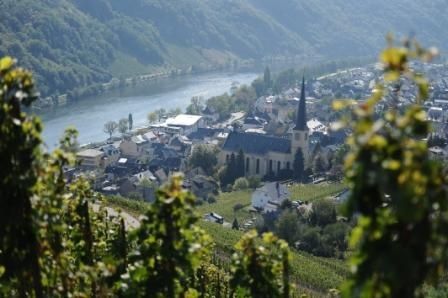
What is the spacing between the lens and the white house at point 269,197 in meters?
45.2

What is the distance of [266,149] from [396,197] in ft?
184

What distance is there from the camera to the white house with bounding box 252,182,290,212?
45.2 metres

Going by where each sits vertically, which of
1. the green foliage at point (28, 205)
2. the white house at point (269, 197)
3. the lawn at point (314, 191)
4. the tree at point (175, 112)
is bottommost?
the lawn at point (314, 191)

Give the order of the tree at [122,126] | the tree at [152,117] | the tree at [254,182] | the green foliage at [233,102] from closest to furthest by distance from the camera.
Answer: the tree at [254,182] < the tree at [122,126] < the tree at [152,117] < the green foliage at [233,102]

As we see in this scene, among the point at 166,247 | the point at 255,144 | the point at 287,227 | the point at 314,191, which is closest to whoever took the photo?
the point at 166,247

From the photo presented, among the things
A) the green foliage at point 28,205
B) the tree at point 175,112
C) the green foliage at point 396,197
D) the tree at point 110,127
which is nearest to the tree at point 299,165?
the tree at point 110,127

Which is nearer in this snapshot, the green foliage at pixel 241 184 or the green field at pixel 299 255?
the green field at pixel 299 255

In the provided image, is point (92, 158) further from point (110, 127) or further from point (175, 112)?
point (175, 112)

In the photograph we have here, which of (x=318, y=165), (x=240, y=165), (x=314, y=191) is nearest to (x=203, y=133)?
(x=240, y=165)

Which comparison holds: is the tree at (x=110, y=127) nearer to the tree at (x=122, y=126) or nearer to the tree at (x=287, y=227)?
the tree at (x=122, y=126)

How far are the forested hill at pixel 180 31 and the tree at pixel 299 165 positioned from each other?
5186 centimetres

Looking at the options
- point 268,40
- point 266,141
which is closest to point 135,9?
point 268,40

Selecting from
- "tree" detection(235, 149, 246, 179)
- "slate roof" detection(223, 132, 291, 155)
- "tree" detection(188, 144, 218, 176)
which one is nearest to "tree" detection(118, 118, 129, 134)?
"tree" detection(188, 144, 218, 176)

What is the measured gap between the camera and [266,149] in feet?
195
